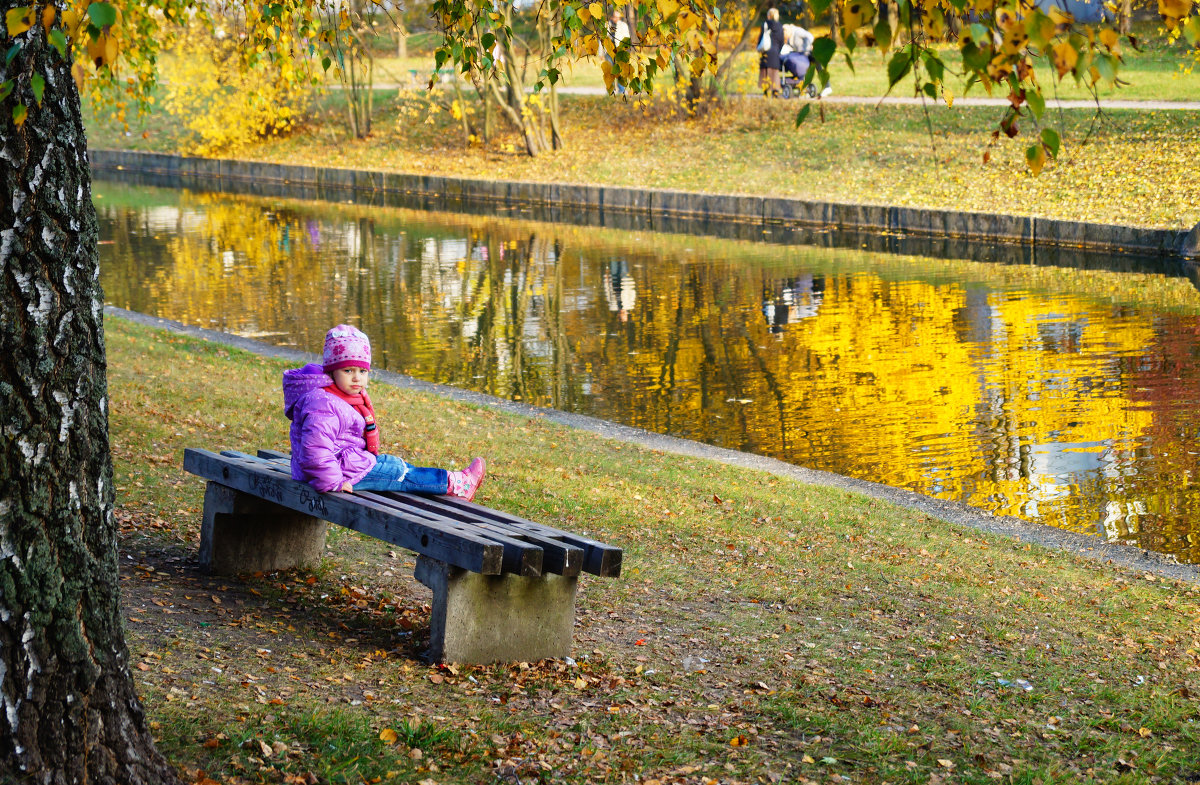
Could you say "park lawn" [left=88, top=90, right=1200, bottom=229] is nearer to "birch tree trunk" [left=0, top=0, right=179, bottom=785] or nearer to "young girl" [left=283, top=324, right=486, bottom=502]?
"young girl" [left=283, top=324, right=486, bottom=502]

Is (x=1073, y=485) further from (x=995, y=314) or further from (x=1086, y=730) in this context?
(x=995, y=314)

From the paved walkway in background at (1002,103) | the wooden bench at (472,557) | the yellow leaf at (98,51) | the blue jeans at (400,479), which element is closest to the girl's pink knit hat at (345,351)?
the blue jeans at (400,479)

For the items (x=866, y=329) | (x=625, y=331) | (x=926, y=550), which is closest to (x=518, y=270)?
(x=625, y=331)

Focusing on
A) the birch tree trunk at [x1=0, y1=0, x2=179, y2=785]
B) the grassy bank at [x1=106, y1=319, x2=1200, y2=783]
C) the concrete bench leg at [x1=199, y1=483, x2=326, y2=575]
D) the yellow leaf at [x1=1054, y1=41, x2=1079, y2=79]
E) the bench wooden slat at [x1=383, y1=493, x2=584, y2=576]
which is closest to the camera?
the yellow leaf at [x1=1054, y1=41, x2=1079, y2=79]

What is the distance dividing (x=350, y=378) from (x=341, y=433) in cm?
24

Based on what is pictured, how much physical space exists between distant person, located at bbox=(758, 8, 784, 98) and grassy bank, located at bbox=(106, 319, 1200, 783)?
26.7 meters

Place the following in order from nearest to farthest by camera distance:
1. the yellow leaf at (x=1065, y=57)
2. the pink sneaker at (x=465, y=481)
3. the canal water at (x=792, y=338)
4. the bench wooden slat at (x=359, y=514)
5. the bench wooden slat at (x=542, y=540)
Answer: the yellow leaf at (x=1065, y=57) < the bench wooden slat at (x=359, y=514) < the bench wooden slat at (x=542, y=540) < the pink sneaker at (x=465, y=481) < the canal water at (x=792, y=338)

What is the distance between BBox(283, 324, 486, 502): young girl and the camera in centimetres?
545

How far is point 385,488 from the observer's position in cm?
563

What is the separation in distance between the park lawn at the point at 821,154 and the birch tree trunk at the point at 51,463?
16389 millimetres

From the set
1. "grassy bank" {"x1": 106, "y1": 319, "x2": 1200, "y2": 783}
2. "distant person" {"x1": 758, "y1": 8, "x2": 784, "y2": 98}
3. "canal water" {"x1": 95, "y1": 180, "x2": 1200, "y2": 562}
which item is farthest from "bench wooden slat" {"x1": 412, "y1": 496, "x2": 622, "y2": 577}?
"distant person" {"x1": 758, "y1": 8, "x2": 784, "y2": 98}

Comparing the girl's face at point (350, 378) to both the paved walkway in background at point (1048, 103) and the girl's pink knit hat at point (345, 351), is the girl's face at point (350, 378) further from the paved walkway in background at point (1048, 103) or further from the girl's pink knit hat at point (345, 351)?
the paved walkway in background at point (1048, 103)

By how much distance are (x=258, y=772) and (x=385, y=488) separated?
179 cm

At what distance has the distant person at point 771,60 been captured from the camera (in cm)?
3369
